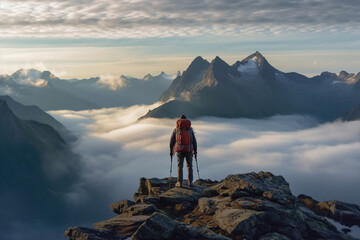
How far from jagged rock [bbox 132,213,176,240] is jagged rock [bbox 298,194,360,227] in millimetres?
21621

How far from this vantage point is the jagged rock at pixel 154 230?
68.3 feet

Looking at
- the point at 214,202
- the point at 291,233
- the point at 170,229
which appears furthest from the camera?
the point at 214,202

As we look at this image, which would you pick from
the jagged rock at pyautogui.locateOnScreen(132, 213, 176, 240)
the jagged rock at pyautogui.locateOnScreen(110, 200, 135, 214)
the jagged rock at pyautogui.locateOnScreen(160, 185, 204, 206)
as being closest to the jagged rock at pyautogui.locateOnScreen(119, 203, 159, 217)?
the jagged rock at pyautogui.locateOnScreen(160, 185, 204, 206)

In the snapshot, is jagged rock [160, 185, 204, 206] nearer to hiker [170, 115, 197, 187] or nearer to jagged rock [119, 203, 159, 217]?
hiker [170, 115, 197, 187]

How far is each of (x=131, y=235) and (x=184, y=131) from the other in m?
12.0

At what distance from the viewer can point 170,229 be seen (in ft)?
69.5

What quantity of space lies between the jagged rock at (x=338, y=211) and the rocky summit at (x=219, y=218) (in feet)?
0.47

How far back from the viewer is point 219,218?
2422cm

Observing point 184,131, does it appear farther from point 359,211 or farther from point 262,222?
point 359,211

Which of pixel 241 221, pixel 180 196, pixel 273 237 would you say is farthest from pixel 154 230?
pixel 180 196

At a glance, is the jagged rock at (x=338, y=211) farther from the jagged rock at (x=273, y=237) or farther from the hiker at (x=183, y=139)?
the hiker at (x=183, y=139)

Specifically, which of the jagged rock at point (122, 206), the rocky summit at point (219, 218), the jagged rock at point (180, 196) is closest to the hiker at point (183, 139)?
the jagged rock at point (180, 196)

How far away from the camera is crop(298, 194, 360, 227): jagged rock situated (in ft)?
113

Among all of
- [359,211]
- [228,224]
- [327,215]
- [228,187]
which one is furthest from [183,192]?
[359,211]
